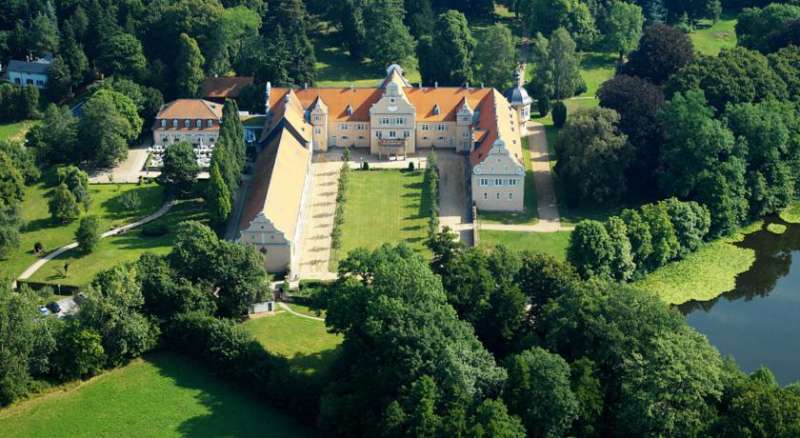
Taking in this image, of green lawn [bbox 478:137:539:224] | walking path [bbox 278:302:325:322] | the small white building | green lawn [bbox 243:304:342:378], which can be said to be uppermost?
the small white building

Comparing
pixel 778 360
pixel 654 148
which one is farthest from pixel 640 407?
pixel 654 148

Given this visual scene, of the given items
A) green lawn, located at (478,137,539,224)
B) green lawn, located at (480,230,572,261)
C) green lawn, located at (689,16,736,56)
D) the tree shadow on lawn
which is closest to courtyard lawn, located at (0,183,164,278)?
the tree shadow on lawn

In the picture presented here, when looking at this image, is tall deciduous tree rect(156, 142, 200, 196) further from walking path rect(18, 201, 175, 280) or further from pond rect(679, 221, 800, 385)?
pond rect(679, 221, 800, 385)

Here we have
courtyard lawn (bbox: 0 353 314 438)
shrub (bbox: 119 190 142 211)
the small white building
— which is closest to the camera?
courtyard lawn (bbox: 0 353 314 438)

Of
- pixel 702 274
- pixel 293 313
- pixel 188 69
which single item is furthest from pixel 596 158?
pixel 188 69

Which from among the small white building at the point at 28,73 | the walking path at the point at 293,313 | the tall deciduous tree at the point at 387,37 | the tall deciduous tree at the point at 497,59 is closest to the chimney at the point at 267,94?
the tall deciduous tree at the point at 387,37

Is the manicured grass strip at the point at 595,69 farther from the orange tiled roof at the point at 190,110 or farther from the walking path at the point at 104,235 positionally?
the walking path at the point at 104,235
